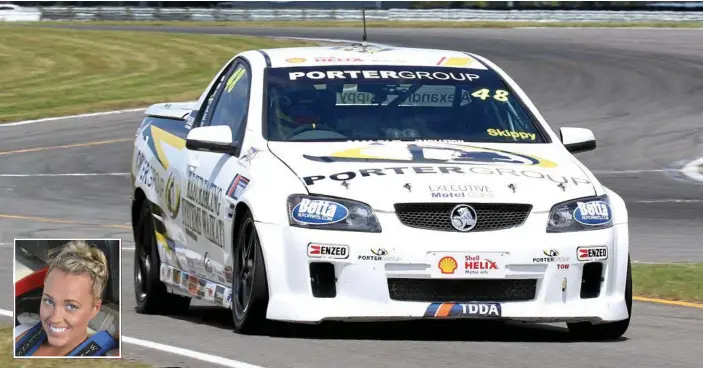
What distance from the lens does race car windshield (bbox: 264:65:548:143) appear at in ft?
29.2

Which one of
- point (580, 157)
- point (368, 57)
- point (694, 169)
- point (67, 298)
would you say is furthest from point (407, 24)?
point (67, 298)

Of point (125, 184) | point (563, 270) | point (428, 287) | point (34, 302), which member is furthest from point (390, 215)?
point (125, 184)

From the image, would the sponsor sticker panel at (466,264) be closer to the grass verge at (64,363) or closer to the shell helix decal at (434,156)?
the shell helix decal at (434,156)

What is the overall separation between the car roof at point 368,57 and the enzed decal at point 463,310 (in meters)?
2.04

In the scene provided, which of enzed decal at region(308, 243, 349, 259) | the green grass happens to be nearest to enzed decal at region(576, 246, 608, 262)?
enzed decal at region(308, 243, 349, 259)

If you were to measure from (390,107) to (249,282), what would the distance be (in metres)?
1.45

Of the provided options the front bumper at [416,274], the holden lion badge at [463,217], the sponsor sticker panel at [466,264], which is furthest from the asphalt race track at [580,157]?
the holden lion badge at [463,217]

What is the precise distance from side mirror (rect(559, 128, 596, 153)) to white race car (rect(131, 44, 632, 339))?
11 millimetres

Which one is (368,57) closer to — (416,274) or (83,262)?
(416,274)

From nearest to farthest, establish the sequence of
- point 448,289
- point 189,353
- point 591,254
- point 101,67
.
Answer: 1. point 189,353
2. point 448,289
3. point 591,254
4. point 101,67

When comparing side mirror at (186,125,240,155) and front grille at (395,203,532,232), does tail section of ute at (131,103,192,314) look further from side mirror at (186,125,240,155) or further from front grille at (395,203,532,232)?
front grille at (395,203,532,232)

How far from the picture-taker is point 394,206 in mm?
7809

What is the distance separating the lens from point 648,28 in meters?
51.3

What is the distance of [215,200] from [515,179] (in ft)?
5.47
